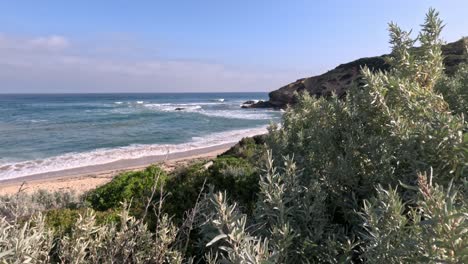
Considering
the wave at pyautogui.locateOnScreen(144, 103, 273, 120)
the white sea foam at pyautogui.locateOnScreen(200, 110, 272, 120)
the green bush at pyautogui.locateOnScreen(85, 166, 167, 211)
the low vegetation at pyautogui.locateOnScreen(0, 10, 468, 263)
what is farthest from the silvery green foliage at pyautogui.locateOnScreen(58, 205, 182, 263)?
the wave at pyautogui.locateOnScreen(144, 103, 273, 120)

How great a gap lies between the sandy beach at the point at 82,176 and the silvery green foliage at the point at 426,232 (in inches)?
505

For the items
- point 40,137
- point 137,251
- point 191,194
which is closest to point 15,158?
point 40,137

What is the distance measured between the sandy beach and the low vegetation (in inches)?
456

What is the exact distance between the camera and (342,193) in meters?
2.60

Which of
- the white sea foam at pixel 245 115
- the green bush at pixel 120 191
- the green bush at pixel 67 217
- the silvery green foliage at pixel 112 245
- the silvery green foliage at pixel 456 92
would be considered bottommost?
the white sea foam at pixel 245 115

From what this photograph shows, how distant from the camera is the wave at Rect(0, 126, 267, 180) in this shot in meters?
19.1

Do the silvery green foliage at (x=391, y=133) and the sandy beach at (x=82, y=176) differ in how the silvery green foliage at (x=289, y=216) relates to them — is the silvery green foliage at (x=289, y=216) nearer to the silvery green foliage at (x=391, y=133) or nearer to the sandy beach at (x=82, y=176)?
the silvery green foliage at (x=391, y=133)

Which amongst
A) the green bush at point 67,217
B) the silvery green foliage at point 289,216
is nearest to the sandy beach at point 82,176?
the green bush at point 67,217

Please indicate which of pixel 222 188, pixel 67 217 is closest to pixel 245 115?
pixel 222 188

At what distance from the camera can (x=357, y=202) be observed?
99.6 inches

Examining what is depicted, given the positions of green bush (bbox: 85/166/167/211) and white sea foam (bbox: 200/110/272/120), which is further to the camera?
white sea foam (bbox: 200/110/272/120)

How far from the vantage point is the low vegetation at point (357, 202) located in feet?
4.75

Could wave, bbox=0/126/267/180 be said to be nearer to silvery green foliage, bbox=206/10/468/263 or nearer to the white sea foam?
silvery green foliage, bbox=206/10/468/263

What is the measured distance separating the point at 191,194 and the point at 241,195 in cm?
95
